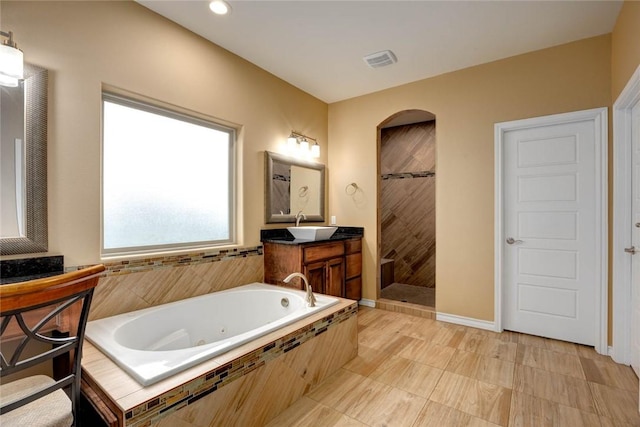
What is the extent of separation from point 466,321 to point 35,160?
3.74 metres

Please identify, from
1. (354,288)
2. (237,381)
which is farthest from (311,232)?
(237,381)

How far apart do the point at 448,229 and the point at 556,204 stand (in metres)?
0.95

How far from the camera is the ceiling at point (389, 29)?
216 cm

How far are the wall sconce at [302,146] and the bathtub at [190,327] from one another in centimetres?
162

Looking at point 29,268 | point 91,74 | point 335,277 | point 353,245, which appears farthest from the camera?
point 353,245

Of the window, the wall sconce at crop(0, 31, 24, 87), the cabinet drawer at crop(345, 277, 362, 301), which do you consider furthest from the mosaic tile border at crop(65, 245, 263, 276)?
the cabinet drawer at crop(345, 277, 362, 301)

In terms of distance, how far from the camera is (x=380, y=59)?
9.44 ft

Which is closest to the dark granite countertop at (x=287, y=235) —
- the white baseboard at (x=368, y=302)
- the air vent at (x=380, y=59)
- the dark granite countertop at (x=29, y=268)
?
the white baseboard at (x=368, y=302)

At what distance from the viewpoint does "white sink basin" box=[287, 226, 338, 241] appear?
3078 millimetres

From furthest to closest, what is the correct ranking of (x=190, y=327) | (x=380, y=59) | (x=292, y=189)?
(x=292, y=189) → (x=380, y=59) → (x=190, y=327)

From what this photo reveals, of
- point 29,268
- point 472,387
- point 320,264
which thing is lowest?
point 472,387

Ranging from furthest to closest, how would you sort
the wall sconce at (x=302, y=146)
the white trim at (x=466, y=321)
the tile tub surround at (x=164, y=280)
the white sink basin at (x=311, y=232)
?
the wall sconce at (x=302, y=146) → the white sink basin at (x=311, y=232) → the white trim at (x=466, y=321) → the tile tub surround at (x=164, y=280)

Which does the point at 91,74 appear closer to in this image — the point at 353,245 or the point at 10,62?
the point at 10,62

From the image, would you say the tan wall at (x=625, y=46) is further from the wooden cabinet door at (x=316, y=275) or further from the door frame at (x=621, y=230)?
the wooden cabinet door at (x=316, y=275)
